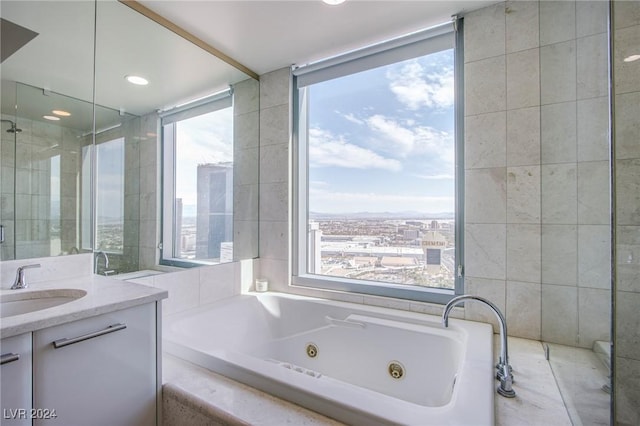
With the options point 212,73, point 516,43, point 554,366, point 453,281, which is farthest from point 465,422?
point 212,73

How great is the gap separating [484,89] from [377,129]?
27.4 inches

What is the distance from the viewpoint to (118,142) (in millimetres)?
1737

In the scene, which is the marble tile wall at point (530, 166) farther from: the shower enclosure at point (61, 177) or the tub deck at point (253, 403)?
the shower enclosure at point (61, 177)

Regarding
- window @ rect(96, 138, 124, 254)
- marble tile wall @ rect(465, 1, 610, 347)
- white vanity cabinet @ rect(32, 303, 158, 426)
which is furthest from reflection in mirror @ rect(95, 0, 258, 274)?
marble tile wall @ rect(465, 1, 610, 347)

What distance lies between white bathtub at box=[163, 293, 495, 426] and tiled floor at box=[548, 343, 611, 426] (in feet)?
0.82

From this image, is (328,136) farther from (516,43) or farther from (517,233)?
(517,233)

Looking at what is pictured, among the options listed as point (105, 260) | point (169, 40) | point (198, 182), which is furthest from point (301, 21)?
point (105, 260)

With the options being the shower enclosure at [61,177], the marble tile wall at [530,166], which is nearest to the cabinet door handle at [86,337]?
the shower enclosure at [61,177]

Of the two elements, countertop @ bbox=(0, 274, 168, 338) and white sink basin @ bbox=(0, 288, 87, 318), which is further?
white sink basin @ bbox=(0, 288, 87, 318)

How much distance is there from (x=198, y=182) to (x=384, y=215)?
144cm

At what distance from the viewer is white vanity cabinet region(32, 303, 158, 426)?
862 millimetres

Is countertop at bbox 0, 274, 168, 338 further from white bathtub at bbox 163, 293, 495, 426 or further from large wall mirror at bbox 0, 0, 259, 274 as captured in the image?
white bathtub at bbox 163, 293, 495, 426

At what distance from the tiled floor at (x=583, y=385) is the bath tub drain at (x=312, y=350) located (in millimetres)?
1318

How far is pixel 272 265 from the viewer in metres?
2.48
